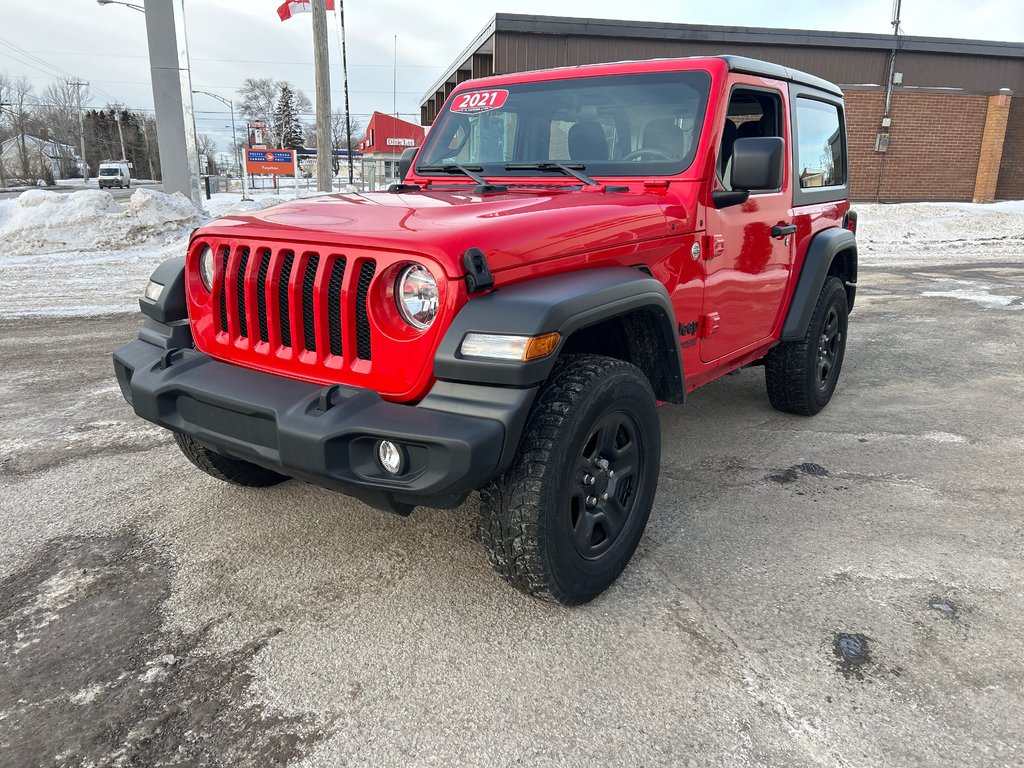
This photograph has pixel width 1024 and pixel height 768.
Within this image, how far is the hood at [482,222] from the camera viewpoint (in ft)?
7.64

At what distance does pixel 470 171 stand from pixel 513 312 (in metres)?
1.70

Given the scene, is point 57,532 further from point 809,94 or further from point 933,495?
point 809,94

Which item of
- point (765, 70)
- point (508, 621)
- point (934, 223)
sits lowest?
point (508, 621)

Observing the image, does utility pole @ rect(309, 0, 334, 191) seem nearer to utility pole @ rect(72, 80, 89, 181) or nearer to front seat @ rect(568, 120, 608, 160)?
front seat @ rect(568, 120, 608, 160)

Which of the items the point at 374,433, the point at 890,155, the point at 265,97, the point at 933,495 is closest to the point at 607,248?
the point at 374,433

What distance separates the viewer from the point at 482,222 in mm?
2443

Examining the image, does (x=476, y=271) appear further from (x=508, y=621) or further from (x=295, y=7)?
(x=295, y=7)

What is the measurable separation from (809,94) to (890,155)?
61.3ft

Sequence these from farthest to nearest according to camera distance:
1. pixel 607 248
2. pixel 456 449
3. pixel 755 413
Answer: pixel 755 413 → pixel 607 248 → pixel 456 449

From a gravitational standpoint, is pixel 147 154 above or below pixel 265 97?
below

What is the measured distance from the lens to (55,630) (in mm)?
2490

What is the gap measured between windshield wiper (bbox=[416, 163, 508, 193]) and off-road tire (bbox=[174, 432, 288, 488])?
1.63 meters

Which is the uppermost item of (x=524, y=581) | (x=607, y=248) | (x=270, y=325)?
(x=607, y=248)

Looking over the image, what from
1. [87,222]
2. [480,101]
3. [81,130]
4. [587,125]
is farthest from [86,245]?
[81,130]
